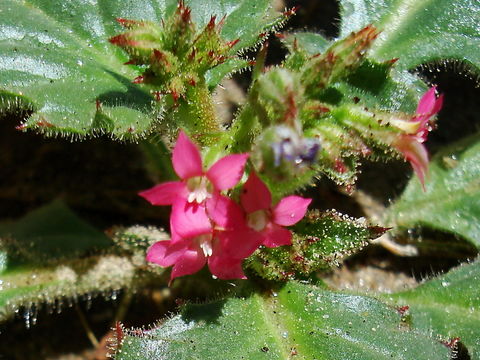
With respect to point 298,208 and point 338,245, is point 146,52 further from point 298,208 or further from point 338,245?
point 338,245

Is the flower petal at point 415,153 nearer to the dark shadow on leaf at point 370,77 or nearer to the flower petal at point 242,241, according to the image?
the flower petal at point 242,241

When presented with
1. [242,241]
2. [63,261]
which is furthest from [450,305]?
[63,261]

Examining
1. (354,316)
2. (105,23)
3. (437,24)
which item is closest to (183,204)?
(354,316)

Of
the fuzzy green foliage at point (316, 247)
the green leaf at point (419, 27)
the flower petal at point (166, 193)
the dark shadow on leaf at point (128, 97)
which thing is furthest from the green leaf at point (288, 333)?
the green leaf at point (419, 27)

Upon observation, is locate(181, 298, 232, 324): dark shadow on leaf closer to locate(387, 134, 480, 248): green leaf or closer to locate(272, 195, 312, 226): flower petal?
locate(272, 195, 312, 226): flower petal

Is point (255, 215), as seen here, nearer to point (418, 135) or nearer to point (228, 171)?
point (228, 171)

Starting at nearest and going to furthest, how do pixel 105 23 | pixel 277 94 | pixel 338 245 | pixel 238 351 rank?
pixel 277 94 → pixel 238 351 → pixel 338 245 → pixel 105 23
